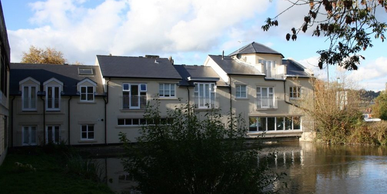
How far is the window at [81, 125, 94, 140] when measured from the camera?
99.4 ft

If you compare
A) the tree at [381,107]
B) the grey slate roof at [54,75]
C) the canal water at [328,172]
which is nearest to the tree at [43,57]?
the grey slate roof at [54,75]

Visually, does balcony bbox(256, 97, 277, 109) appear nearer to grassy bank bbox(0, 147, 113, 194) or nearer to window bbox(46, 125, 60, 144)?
window bbox(46, 125, 60, 144)

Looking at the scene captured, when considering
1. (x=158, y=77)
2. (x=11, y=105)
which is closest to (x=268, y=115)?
(x=158, y=77)

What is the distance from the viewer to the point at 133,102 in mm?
31641

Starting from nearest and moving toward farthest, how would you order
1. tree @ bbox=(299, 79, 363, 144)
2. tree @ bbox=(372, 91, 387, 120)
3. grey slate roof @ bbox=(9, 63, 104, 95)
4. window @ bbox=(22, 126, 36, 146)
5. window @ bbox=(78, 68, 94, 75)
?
window @ bbox=(22, 126, 36, 146), grey slate roof @ bbox=(9, 63, 104, 95), window @ bbox=(78, 68, 94, 75), tree @ bbox=(299, 79, 363, 144), tree @ bbox=(372, 91, 387, 120)

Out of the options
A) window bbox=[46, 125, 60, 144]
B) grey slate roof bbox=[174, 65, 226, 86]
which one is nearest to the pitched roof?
grey slate roof bbox=[174, 65, 226, 86]

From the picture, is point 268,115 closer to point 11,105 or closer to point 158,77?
point 158,77

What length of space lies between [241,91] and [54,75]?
1639 centimetres

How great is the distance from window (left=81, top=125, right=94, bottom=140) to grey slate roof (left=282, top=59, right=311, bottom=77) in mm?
19748

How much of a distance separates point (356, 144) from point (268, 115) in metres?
8.50

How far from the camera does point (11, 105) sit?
27.9m

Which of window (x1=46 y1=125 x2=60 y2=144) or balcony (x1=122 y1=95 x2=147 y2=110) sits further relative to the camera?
balcony (x1=122 y1=95 x2=147 y2=110)

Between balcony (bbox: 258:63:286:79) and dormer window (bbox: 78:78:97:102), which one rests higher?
balcony (bbox: 258:63:286:79)

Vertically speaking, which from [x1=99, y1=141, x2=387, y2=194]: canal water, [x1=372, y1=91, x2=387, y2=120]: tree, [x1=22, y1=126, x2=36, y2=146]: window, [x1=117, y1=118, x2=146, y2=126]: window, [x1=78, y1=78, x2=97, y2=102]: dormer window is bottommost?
[x1=99, y1=141, x2=387, y2=194]: canal water
